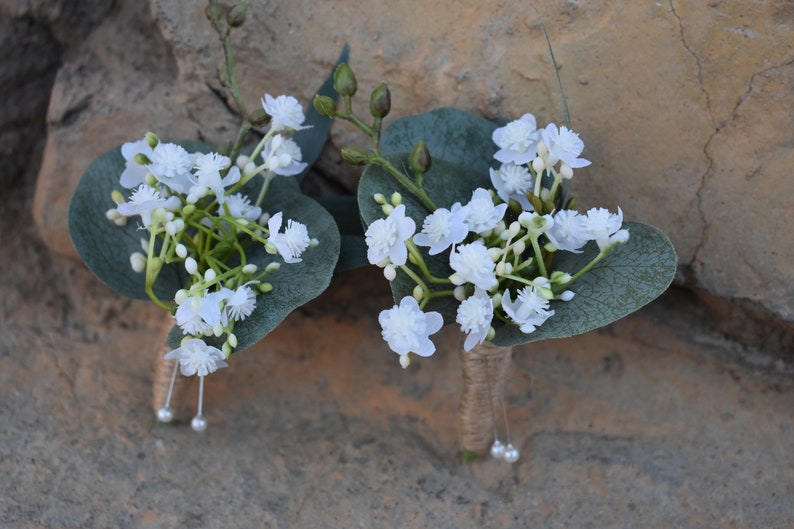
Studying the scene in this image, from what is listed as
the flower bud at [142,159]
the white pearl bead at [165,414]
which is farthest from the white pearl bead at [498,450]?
the flower bud at [142,159]

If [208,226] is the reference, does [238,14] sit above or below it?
above

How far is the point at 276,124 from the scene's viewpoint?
0.95m

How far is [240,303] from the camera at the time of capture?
0.85m

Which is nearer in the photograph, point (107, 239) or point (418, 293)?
point (418, 293)

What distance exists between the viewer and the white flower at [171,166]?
0.91 meters

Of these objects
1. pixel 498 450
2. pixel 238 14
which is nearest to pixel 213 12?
pixel 238 14

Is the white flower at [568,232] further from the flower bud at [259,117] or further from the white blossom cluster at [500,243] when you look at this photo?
the flower bud at [259,117]

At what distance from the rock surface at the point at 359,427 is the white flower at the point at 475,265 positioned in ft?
0.99

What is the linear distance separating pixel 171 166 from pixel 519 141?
358 millimetres

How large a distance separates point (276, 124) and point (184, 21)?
27 centimetres

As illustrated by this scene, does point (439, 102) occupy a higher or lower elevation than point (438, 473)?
higher

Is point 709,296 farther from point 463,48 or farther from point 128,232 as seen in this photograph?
point 128,232

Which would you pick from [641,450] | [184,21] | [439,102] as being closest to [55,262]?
[184,21]

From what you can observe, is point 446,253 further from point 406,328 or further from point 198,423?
point 198,423
